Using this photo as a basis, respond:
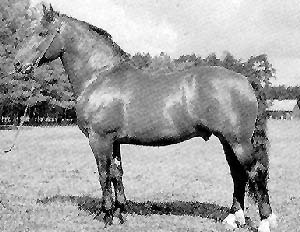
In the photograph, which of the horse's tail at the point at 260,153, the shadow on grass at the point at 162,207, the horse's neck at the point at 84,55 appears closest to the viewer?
the horse's tail at the point at 260,153

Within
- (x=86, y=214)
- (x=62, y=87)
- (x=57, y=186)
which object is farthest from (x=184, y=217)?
(x=62, y=87)

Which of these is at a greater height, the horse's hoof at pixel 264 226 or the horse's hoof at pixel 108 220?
the horse's hoof at pixel 264 226

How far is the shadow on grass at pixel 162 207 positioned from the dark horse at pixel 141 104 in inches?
18.3

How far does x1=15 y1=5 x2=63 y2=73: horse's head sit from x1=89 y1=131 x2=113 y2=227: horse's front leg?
1.58 meters

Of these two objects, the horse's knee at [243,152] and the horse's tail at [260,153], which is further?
the horse's tail at [260,153]

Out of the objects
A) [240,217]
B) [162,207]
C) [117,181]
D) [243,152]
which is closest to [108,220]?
[117,181]

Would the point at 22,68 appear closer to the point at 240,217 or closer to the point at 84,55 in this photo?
the point at 84,55

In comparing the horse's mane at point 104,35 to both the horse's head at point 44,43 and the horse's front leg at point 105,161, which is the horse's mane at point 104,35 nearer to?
the horse's head at point 44,43

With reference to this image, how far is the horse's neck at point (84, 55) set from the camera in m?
7.11

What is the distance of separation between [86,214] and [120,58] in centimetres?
265

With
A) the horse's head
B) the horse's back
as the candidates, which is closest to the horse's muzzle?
the horse's head

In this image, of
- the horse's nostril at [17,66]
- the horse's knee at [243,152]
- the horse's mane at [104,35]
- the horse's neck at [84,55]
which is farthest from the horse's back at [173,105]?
the horse's nostril at [17,66]

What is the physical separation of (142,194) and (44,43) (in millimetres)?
3867

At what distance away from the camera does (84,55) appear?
719 cm
